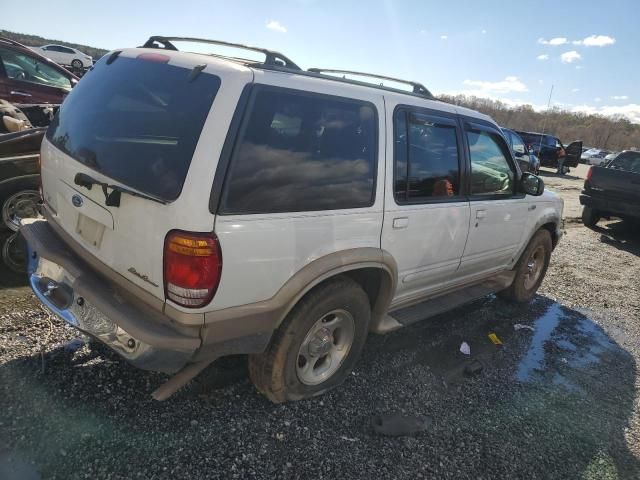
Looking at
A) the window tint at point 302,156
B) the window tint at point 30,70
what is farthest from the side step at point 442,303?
the window tint at point 30,70

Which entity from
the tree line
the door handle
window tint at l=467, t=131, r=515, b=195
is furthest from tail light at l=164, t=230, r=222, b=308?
the tree line

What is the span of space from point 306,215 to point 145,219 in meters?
0.80

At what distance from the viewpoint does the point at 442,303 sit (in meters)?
3.88

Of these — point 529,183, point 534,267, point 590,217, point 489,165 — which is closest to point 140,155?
point 489,165

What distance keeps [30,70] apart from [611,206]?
449 inches

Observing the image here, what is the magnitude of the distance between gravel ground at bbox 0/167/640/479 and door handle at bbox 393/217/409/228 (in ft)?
3.83

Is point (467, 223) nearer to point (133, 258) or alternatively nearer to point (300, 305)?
point (300, 305)

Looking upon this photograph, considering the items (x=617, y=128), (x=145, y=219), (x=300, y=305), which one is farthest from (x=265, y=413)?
(x=617, y=128)

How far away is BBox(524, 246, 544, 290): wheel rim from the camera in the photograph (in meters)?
5.14

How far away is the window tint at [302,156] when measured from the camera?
7.09 ft

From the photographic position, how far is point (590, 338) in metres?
4.61

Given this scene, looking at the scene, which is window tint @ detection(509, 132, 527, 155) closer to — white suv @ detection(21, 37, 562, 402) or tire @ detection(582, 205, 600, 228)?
tire @ detection(582, 205, 600, 228)

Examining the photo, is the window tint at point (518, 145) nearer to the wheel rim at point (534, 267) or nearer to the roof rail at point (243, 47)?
the wheel rim at point (534, 267)

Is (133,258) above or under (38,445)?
above
